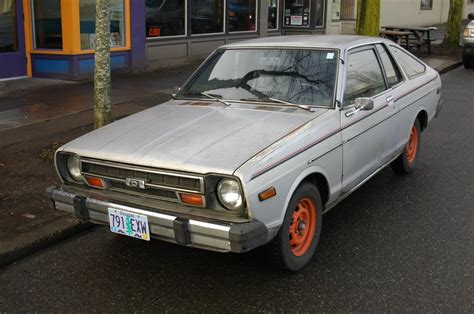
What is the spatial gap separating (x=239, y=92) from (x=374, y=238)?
5.34 feet

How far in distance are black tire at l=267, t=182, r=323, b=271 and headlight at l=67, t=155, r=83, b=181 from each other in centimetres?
147

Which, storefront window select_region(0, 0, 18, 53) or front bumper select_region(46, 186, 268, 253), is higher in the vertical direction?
storefront window select_region(0, 0, 18, 53)

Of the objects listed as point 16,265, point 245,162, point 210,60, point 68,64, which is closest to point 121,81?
point 68,64

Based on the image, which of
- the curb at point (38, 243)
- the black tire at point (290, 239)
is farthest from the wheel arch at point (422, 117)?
the curb at point (38, 243)

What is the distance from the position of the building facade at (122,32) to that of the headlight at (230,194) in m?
8.14

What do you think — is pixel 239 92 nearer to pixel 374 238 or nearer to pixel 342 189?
pixel 342 189

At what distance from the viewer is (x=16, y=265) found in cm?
418

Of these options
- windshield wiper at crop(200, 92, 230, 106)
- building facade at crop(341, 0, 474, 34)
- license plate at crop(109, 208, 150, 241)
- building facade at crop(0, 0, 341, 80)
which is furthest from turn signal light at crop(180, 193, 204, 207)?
building facade at crop(341, 0, 474, 34)

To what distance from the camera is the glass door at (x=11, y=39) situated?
10289 millimetres

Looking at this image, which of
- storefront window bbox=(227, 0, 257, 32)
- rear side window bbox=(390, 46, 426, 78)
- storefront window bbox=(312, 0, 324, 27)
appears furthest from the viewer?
storefront window bbox=(312, 0, 324, 27)

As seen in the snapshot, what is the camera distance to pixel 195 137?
12.8 feet

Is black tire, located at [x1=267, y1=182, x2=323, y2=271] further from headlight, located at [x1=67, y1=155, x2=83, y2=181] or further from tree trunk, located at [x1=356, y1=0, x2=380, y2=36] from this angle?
tree trunk, located at [x1=356, y1=0, x2=380, y2=36]

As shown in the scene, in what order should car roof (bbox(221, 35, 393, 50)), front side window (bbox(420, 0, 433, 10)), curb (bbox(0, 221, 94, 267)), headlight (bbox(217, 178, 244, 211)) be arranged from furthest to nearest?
front side window (bbox(420, 0, 433, 10)) < car roof (bbox(221, 35, 393, 50)) < curb (bbox(0, 221, 94, 267)) < headlight (bbox(217, 178, 244, 211))

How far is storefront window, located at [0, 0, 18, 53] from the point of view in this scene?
10.2 m
